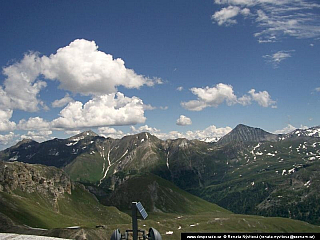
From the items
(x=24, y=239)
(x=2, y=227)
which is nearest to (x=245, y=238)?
(x=24, y=239)

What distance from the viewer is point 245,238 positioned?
1883 cm

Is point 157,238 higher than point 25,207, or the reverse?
point 157,238

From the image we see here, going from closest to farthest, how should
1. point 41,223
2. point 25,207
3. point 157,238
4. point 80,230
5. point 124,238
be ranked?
point 157,238, point 124,238, point 80,230, point 41,223, point 25,207

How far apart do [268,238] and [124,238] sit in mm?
9747

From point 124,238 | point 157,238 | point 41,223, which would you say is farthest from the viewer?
point 41,223

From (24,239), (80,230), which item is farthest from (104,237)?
(24,239)

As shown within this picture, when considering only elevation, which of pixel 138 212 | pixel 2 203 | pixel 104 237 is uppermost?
pixel 138 212

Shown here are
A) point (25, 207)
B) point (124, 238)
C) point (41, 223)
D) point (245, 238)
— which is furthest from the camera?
point (25, 207)

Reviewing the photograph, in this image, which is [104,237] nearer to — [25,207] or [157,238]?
[25,207]

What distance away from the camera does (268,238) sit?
19125mm

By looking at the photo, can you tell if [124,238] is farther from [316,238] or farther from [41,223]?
[41,223]

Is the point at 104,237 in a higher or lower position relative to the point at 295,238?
lower

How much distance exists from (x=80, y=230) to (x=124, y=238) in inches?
4857

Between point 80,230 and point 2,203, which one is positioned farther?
point 2,203
